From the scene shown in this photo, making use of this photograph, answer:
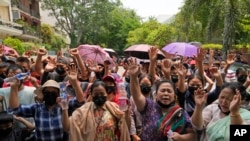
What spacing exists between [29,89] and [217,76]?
256 cm

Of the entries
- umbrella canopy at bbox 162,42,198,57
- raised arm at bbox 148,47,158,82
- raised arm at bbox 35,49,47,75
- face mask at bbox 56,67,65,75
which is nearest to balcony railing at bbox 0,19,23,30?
umbrella canopy at bbox 162,42,198,57

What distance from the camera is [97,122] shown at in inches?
134

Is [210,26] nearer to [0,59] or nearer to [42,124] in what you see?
[0,59]

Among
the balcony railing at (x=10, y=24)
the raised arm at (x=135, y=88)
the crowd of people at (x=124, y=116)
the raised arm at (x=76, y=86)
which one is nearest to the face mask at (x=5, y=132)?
the crowd of people at (x=124, y=116)

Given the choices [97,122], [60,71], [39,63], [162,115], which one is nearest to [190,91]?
[162,115]

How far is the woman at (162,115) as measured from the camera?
3271 millimetres

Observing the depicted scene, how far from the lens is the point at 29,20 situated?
1649 inches

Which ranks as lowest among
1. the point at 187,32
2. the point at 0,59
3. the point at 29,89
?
the point at 29,89

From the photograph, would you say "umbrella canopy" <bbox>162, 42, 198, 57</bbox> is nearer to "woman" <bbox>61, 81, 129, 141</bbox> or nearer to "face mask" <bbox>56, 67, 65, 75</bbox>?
"face mask" <bbox>56, 67, 65, 75</bbox>

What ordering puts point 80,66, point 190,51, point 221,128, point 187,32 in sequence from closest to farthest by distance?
point 221,128 → point 80,66 → point 190,51 → point 187,32

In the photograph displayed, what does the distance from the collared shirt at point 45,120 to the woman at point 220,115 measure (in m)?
1.43

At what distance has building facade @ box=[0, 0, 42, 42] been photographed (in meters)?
29.3

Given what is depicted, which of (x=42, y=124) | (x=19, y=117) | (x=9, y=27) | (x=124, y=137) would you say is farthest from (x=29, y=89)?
(x=9, y=27)

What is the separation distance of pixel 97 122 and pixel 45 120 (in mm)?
581
